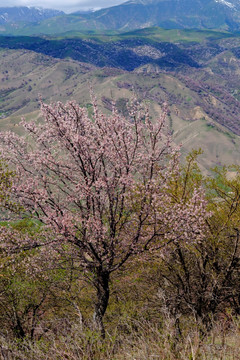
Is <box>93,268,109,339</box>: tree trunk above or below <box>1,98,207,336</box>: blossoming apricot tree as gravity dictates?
below

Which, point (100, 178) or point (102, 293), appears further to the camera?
point (102, 293)

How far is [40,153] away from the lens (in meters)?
12.7

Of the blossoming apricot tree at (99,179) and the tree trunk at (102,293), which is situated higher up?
the blossoming apricot tree at (99,179)

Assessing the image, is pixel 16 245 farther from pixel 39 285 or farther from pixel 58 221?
pixel 39 285

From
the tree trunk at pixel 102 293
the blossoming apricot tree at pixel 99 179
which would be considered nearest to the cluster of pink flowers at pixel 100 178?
the blossoming apricot tree at pixel 99 179

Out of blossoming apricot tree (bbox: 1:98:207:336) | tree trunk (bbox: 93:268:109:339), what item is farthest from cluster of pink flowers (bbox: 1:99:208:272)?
tree trunk (bbox: 93:268:109:339)

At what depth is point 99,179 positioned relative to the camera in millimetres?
11641

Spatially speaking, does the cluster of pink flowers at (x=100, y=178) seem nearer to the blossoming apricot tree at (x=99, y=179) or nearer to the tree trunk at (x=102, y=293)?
the blossoming apricot tree at (x=99, y=179)

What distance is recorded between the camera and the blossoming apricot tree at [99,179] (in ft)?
38.1

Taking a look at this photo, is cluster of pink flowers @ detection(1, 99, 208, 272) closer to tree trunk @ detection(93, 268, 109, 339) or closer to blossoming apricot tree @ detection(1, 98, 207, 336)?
blossoming apricot tree @ detection(1, 98, 207, 336)

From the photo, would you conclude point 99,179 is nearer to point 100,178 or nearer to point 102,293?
point 100,178

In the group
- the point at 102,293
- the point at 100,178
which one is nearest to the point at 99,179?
the point at 100,178

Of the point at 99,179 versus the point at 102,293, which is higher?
the point at 99,179

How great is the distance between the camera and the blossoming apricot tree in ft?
38.1
